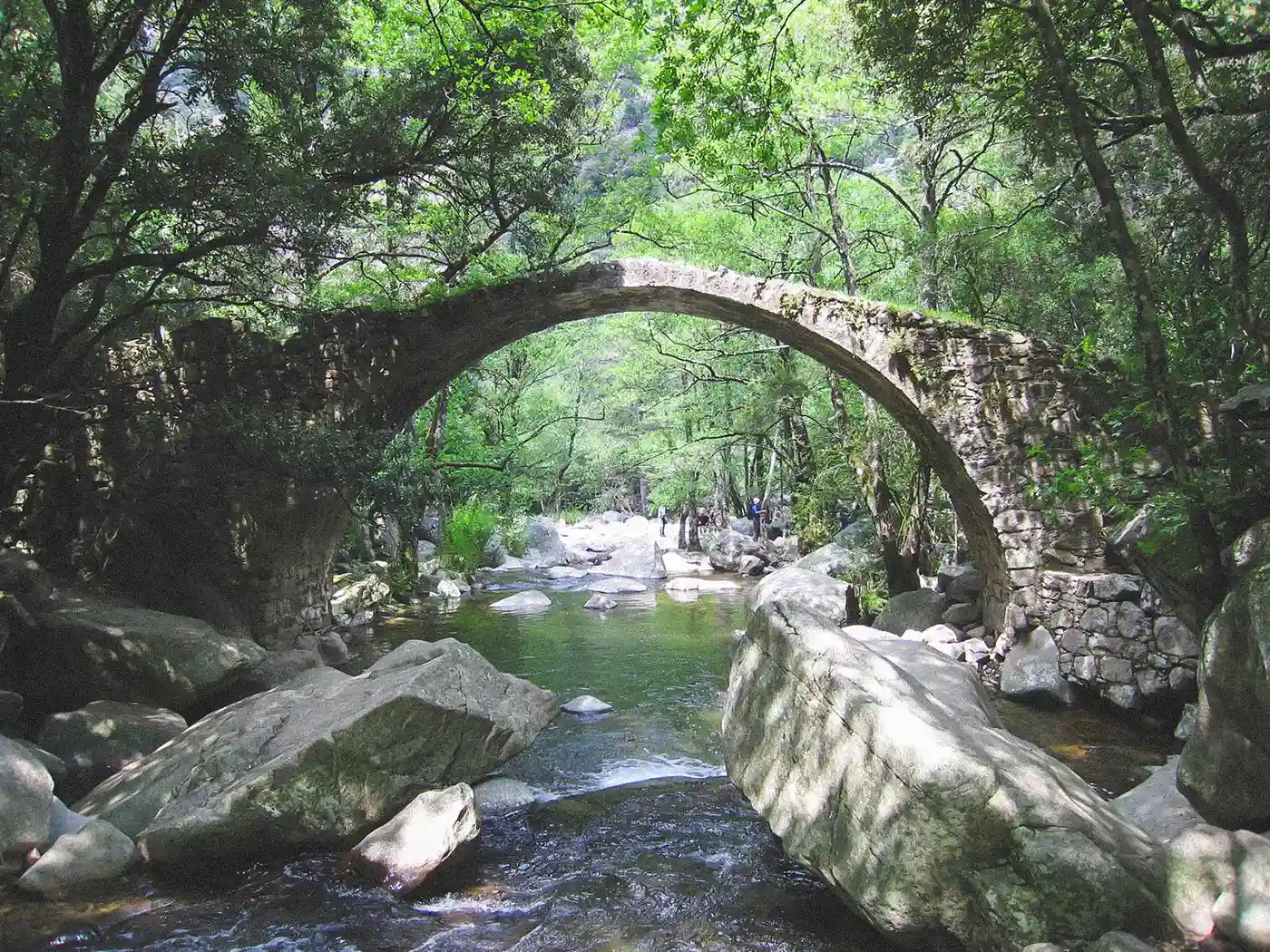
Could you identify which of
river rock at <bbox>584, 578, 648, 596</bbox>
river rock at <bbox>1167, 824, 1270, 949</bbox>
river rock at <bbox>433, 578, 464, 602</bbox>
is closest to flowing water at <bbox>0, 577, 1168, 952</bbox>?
river rock at <bbox>1167, 824, 1270, 949</bbox>

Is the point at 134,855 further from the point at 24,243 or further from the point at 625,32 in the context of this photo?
the point at 625,32

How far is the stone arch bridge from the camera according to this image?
7227 millimetres

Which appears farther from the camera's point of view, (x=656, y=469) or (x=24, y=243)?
(x=656, y=469)

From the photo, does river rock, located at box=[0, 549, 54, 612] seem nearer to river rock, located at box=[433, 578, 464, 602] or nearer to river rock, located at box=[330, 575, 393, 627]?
river rock, located at box=[330, 575, 393, 627]

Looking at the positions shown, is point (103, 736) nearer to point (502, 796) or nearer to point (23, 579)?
point (23, 579)

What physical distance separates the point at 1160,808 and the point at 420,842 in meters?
3.44

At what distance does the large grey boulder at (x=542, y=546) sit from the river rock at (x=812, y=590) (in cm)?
1083

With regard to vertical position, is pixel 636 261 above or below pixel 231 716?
above

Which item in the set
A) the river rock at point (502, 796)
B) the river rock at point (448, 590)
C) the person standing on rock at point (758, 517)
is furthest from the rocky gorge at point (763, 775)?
the person standing on rock at point (758, 517)

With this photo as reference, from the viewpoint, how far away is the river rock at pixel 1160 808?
3219mm

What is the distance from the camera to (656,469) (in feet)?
69.2

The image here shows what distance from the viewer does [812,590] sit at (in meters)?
9.09

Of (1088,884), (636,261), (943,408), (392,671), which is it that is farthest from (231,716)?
(943,408)

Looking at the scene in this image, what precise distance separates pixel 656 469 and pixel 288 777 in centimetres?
1756
